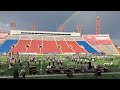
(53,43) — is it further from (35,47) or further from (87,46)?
(87,46)

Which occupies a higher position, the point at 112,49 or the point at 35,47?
the point at 35,47

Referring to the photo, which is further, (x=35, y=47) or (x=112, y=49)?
(x=112, y=49)

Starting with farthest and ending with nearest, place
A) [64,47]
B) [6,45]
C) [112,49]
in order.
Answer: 1. [112,49]
2. [64,47]
3. [6,45]

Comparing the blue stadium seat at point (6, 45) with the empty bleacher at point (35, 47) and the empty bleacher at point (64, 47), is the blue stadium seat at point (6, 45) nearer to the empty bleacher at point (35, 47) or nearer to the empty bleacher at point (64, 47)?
the empty bleacher at point (35, 47)

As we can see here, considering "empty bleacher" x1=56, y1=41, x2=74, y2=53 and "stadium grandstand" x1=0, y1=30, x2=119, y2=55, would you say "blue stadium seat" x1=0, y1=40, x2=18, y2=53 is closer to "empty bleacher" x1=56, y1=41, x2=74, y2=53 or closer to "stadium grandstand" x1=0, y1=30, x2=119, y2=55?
"stadium grandstand" x1=0, y1=30, x2=119, y2=55

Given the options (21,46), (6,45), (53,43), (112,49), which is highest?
(53,43)

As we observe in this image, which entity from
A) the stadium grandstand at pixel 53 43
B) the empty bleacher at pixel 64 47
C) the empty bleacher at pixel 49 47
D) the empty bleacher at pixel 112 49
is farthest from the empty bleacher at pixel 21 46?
the empty bleacher at pixel 112 49

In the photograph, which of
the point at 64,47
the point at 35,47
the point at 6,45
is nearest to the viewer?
the point at 6,45

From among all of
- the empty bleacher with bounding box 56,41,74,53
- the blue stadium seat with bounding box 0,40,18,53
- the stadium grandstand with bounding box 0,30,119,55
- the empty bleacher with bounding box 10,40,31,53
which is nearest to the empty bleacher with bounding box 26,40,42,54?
the stadium grandstand with bounding box 0,30,119,55

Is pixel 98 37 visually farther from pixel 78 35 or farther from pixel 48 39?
pixel 48 39

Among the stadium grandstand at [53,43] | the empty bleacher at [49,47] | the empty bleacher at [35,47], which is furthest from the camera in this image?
the empty bleacher at [49,47]

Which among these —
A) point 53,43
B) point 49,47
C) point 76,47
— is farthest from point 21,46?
point 76,47
